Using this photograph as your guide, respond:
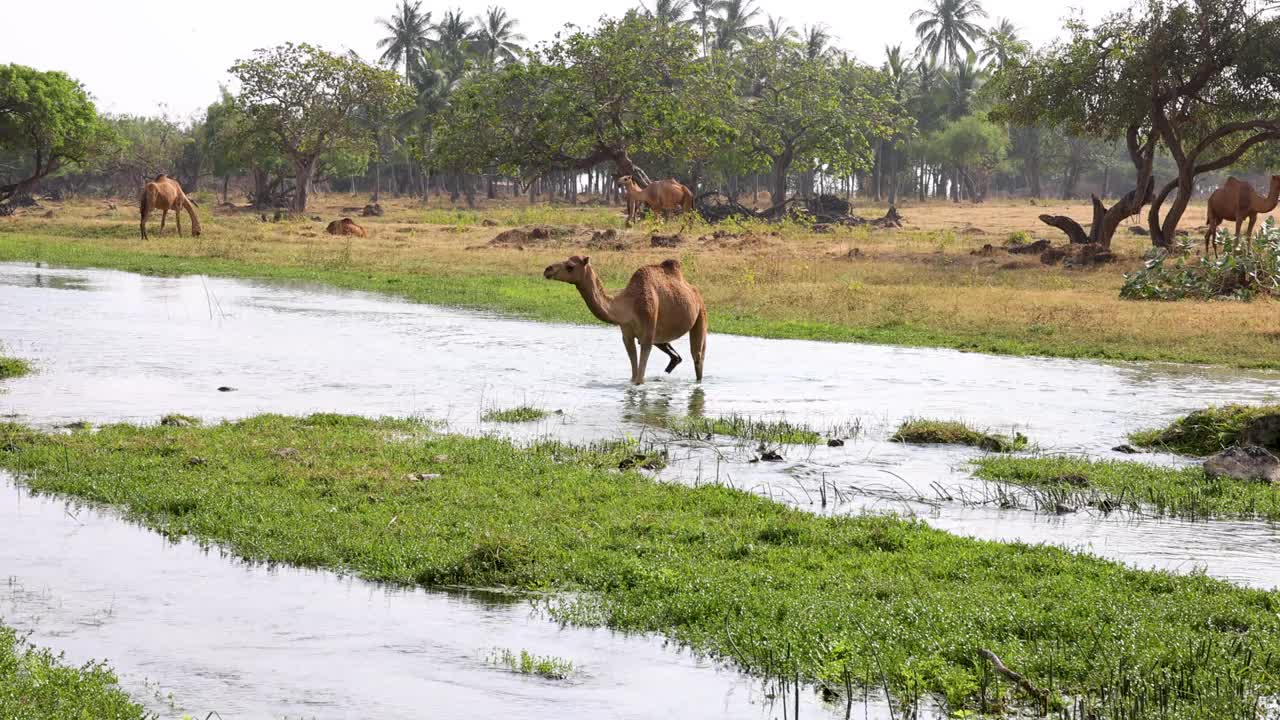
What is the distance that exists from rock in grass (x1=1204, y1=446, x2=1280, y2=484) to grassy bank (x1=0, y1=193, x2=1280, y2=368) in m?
8.38

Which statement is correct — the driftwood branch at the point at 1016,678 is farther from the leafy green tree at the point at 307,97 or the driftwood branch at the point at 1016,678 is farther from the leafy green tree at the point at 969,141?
the leafy green tree at the point at 969,141

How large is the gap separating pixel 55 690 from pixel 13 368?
34.3ft

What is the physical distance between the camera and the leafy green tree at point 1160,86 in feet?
104

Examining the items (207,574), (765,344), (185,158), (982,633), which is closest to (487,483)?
(207,574)

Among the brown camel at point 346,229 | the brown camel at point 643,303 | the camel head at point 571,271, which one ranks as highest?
the brown camel at point 346,229

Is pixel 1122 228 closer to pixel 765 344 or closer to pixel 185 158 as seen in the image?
pixel 765 344

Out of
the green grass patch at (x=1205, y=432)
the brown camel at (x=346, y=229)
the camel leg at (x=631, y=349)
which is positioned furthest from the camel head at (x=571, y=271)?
the brown camel at (x=346, y=229)

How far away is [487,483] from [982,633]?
4.20 meters

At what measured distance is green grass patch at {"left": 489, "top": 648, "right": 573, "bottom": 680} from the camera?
5949mm

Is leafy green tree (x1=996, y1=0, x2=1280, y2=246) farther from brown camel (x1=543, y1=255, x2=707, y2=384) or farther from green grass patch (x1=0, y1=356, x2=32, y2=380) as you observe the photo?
green grass patch (x1=0, y1=356, x2=32, y2=380)

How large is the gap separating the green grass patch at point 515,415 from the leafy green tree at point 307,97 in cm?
4576

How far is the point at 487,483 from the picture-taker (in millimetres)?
9398

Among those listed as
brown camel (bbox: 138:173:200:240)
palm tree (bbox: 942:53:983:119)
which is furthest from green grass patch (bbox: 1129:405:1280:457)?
→ palm tree (bbox: 942:53:983:119)

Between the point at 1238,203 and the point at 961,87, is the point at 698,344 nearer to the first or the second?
the point at 1238,203
